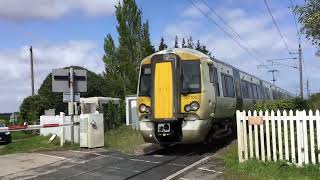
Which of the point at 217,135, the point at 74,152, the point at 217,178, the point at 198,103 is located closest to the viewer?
the point at 217,178

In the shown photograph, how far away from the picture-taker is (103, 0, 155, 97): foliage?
5069cm

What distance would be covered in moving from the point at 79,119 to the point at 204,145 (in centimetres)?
474

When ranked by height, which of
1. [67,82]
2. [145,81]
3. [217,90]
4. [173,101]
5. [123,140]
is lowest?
[123,140]

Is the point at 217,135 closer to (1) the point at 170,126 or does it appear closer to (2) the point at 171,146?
(2) the point at 171,146

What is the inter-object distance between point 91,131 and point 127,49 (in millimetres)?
32020

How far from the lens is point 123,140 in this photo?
72.3 ft

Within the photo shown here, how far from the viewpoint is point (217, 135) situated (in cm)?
2022

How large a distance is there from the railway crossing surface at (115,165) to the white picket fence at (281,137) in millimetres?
1085

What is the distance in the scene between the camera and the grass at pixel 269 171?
12.6m

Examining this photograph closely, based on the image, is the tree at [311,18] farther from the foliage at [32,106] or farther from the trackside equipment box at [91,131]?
the foliage at [32,106]

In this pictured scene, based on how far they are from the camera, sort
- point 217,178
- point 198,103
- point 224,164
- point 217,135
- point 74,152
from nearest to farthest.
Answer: point 217,178 < point 224,164 < point 198,103 < point 74,152 < point 217,135

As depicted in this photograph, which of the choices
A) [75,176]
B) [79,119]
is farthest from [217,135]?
[75,176]

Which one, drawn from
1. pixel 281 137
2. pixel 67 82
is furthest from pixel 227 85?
pixel 281 137

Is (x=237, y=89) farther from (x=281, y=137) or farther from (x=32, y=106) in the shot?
(x=32, y=106)
